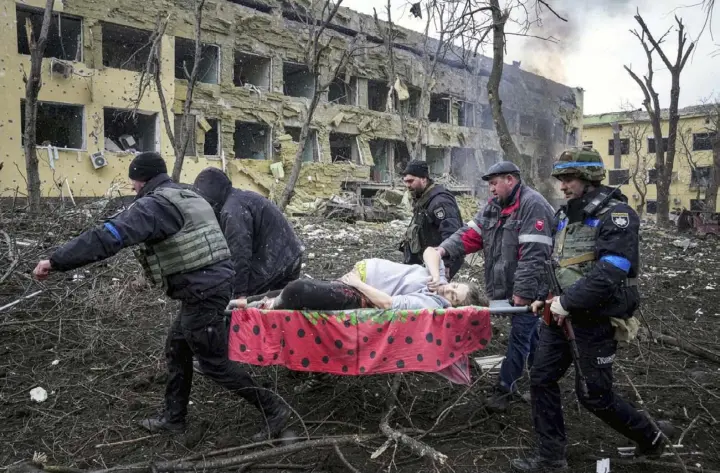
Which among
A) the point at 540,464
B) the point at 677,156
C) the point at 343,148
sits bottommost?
the point at 540,464

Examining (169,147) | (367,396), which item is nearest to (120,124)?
(169,147)

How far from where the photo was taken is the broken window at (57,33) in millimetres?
15180

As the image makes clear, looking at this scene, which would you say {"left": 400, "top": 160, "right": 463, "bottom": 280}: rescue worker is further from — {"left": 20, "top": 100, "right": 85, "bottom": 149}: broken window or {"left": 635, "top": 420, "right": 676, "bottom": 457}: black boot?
{"left": 20, "top": 100, "right": 85, "bottom": 149}: broken window

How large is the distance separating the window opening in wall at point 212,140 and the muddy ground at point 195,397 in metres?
12.7

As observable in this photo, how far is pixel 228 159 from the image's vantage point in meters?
19.0

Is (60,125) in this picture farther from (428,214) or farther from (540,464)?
(540,464)

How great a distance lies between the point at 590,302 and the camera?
2719mm

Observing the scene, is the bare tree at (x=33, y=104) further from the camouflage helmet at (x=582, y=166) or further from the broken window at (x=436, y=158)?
the broken window at (x=436, y=158)

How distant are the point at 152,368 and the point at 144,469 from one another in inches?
71.0

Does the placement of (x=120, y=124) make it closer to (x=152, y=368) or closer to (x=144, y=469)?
(x=152, y=368)

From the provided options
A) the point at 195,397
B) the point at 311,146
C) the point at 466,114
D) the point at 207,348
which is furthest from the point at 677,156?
the point at 207,348

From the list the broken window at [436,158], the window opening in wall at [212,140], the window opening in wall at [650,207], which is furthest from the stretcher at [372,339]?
the window opening in wall at [650,207]

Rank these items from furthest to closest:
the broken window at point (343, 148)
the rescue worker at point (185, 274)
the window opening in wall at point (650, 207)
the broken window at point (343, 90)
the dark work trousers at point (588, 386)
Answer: the window opening in wall at point (650, 207)
the broken window at point (343, 90)
the broken window at point (343, 148)
the rescue worker at point (185, 274)
the dark work trousers at point (588, 386)

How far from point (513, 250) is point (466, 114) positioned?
26586mm
